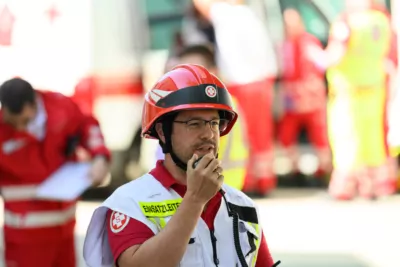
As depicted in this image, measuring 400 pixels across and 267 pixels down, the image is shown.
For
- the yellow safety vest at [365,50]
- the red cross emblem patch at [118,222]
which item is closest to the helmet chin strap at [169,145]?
the red cross emblem patch at [118,222]

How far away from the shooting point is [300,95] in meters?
Answer: 9.20

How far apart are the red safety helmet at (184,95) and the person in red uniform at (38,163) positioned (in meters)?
1.95

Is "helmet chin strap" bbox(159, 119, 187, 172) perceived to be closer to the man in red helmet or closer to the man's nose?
the man in red helmet

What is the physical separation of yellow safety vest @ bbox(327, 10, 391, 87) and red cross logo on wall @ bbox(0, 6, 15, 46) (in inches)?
136

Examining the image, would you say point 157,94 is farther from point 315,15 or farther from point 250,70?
→ point 315,15

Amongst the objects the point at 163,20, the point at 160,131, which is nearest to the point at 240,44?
the point at 163,20

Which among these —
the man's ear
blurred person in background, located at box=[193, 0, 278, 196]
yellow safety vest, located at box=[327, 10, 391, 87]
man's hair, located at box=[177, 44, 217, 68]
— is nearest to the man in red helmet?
the man's ear

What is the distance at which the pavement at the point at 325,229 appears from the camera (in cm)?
640

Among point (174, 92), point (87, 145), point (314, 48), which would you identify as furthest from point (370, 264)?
point (174, 92)

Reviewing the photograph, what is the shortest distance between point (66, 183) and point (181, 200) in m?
2.10

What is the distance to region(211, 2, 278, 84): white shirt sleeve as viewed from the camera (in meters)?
8.54

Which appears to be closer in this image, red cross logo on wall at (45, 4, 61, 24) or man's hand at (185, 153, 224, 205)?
man's hand at (185, 153, 224, 205)

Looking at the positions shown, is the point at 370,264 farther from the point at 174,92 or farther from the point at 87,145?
the point at 174,92

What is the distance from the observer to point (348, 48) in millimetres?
8836
